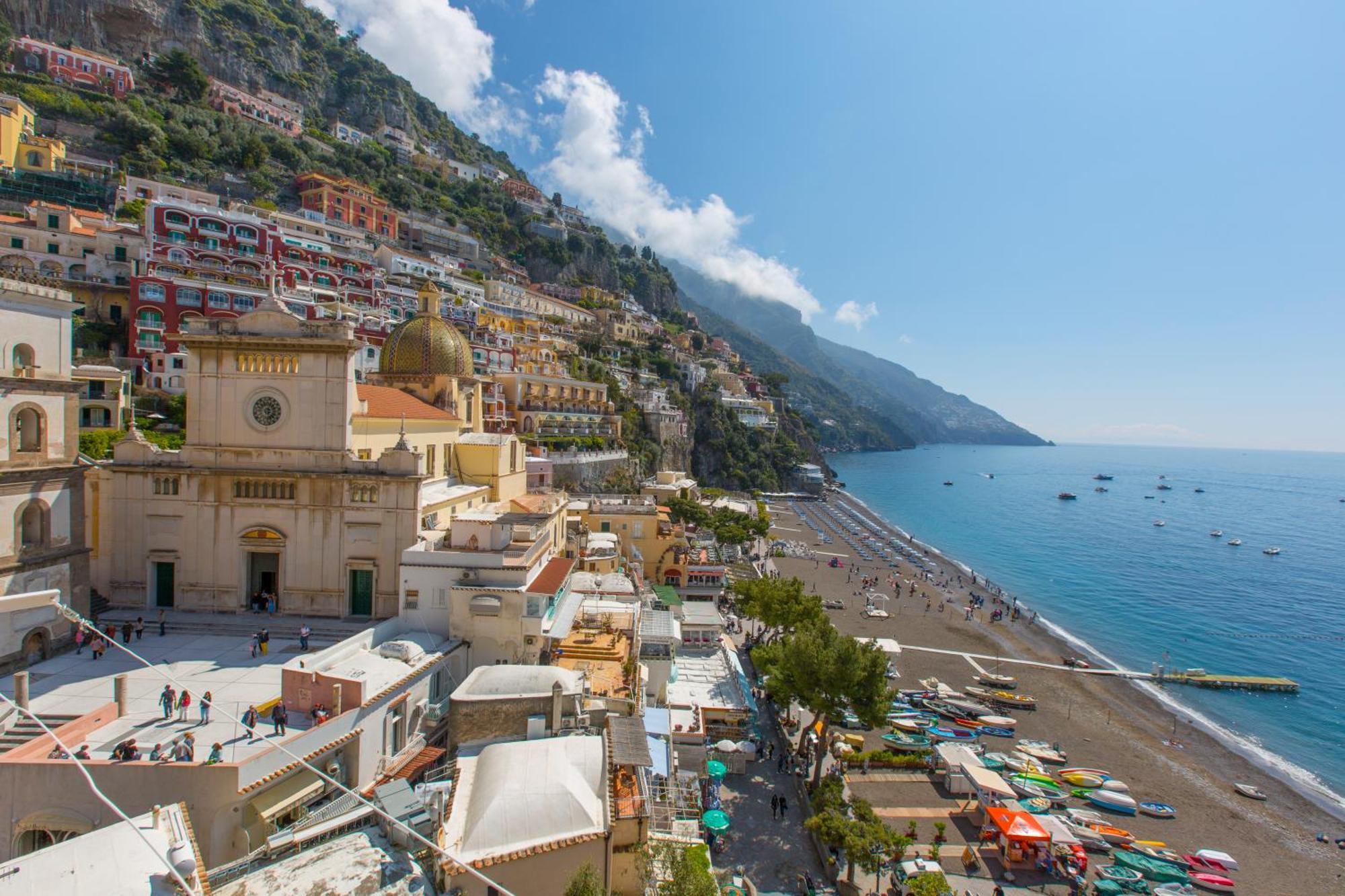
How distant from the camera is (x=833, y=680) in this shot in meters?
18.0

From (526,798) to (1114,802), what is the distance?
21.9m

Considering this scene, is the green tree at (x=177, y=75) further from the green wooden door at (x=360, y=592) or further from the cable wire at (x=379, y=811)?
the cable wire at (x=379, y=811)

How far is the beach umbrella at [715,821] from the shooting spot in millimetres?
16297

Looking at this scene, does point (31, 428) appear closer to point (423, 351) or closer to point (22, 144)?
point (423, 351)

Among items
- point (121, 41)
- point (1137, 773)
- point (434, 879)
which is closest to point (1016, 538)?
point (1137, 773)

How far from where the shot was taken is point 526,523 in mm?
19312

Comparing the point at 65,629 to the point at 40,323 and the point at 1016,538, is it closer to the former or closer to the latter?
the point at 40,323

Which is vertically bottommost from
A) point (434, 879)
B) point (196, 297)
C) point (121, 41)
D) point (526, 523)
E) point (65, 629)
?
point (434, 879)

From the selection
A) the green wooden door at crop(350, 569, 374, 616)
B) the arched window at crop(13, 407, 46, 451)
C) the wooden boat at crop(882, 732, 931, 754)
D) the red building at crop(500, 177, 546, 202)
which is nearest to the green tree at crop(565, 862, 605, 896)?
the green wooden door at crop(350, 569, 374, 616)

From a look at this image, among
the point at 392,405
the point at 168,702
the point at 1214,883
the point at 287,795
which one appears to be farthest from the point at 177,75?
the point at 1214,883

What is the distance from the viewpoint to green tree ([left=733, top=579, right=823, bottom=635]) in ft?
84.3

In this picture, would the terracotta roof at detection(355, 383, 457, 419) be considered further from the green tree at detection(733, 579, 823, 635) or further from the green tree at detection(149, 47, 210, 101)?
the green tree at detection(149, 47, 210, 101)

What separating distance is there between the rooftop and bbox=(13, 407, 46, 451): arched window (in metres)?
14.0

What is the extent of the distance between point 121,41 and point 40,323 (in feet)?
296
